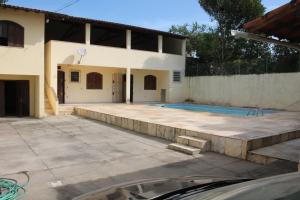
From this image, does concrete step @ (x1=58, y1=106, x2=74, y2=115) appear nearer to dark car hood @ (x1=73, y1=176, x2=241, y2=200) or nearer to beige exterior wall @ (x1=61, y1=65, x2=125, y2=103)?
beige exterior wall @ (x1=61, y1=65, x2=125, y2=103)

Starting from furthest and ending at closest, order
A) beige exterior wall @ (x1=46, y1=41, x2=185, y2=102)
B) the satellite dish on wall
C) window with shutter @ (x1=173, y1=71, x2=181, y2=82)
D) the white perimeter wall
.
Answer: window with shutter @ (x1=173, y1=71, x2=181, y2=82) < the satellite dish on wall < beige exterior wall @ (x1=46, y1=41, x2=185, y2=102) < the white perimeter wall

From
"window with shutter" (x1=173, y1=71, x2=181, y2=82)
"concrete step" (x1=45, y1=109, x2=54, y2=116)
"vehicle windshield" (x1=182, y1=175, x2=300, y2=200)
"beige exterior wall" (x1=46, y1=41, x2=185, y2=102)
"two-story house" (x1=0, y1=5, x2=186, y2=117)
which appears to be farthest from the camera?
"window with shutter" (x1=173, y1=71, x2=181, y2=82)

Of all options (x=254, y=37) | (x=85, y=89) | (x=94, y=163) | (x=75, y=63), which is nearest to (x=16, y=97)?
(x=75, y=63)

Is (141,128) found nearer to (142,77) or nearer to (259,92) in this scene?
(259,92)

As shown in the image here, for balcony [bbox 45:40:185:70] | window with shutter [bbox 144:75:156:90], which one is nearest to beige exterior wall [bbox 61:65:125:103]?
balcony [bbox 45:40:185:70]

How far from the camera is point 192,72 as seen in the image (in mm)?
22250

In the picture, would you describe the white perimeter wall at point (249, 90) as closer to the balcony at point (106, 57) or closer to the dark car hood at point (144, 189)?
the balcony at point (106, 57)

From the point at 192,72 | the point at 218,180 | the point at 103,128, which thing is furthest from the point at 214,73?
the point at 218,180

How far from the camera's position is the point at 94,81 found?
20016 millimetres

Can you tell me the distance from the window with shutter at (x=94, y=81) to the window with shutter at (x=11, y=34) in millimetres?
5873

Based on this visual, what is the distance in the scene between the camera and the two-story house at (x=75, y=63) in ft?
47.4

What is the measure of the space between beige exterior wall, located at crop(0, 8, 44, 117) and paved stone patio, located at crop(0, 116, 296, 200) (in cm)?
526

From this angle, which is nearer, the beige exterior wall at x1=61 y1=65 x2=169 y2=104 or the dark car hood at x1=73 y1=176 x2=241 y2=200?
the dark car hood at x1=73 y1=176 x2=241 y2=200

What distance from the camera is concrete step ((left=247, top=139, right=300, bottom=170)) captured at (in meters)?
6.46
